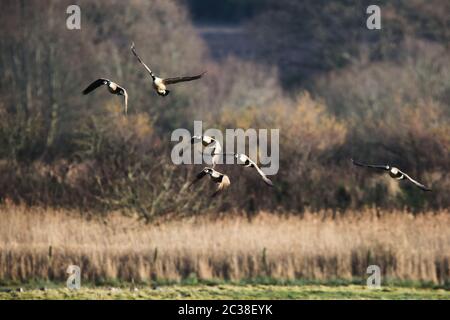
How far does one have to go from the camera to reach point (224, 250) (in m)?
29.0

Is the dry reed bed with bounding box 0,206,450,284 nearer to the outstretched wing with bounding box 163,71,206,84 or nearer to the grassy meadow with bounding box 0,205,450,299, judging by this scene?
the grassy meadow with bounding box 0,205,450,299

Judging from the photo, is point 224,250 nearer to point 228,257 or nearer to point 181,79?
point 228,257

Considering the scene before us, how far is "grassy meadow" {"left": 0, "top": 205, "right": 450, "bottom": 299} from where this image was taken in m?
27.5

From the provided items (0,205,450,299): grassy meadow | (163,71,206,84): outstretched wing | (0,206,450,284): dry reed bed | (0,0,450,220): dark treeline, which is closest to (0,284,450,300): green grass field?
(0,205,450,299): grassy meadow

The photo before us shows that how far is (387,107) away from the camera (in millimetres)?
43406

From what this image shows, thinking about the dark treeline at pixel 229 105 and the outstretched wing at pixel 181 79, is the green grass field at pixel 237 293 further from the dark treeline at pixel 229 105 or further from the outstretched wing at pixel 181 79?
the outstretched wing at pixel 181 79

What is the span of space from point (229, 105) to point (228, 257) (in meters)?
19.7

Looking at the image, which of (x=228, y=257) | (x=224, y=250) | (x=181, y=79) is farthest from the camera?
(x=224, y=250)

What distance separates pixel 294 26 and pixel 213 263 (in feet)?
102

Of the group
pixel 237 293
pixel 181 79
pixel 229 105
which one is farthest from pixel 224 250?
pixel 229 105

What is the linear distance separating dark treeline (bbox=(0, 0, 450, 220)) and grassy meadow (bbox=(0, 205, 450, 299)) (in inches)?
77.7

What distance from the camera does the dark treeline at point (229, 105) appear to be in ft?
111
